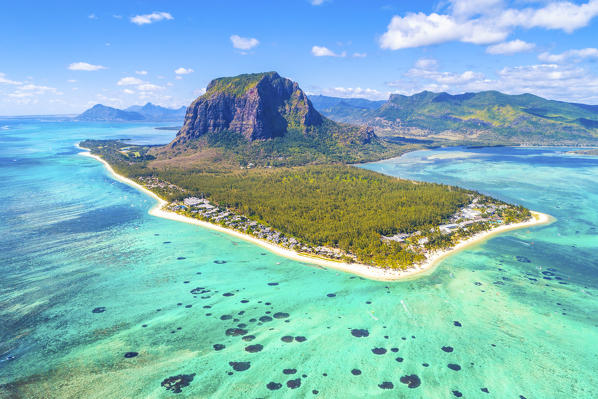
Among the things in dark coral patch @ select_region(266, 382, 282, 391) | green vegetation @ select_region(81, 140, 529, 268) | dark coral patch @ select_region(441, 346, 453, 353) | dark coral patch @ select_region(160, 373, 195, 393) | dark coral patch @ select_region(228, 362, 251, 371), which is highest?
green vegetation @ select_region(81, 140, 529, 268)

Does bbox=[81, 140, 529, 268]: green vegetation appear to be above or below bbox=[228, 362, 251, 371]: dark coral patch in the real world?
above

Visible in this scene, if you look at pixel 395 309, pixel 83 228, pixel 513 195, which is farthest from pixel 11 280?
pixel 513 195

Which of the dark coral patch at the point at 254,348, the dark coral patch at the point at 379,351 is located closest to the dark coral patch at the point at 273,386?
the dark coral patch at the point at 254,348

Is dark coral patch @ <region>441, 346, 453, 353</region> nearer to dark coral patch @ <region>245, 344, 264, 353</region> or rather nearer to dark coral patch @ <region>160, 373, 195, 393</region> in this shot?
dark coral patch @ <region>245, 344, 264, 353</region>

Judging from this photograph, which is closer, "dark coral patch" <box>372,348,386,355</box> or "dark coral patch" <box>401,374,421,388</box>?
"dark coral patch" <box>401,374,421,388</box>

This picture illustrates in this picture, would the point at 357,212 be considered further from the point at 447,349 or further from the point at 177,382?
the point at 177,382

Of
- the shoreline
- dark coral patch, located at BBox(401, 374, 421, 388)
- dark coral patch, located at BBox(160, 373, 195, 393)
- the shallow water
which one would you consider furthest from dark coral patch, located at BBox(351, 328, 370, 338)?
dark coral patch, located at BBox(160, 373, 195, 393)

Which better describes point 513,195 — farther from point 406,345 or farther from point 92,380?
point 92,380
